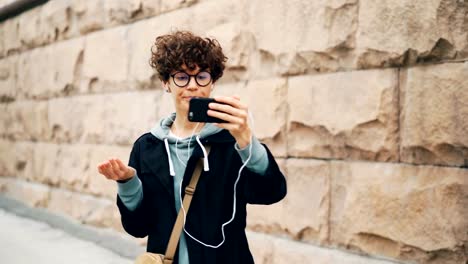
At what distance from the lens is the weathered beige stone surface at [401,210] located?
8.54 ft

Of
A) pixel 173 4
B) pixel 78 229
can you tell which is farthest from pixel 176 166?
pixel 78 229

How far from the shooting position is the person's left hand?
178cm

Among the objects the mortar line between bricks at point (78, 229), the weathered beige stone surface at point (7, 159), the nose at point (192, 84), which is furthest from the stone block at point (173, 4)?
the weathered beige stone surface at point (7, 159)

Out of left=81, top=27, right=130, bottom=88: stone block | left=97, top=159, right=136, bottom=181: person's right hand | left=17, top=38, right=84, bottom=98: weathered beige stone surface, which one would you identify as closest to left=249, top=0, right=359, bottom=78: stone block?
left=97, top=159, right=136, bottom=181: person's right hand

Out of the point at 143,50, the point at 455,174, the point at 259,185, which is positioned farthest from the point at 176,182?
the point at 143,50

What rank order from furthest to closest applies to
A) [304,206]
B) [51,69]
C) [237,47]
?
[51,69]
[237,47]
[304,206]

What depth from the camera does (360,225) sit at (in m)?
3.00

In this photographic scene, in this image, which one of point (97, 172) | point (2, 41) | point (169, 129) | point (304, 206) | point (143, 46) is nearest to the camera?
point (169, 129)

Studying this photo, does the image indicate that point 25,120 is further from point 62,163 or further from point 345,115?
point 345,115

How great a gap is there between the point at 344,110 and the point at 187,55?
1.34m

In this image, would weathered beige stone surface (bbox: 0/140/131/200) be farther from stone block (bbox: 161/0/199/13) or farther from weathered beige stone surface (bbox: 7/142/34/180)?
stone block (bbox: 161/0/199/13)

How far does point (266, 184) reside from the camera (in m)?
1.92

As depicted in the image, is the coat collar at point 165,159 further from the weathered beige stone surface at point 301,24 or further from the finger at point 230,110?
the weathered beige stone surface at point 301,24

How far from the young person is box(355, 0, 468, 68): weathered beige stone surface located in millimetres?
1136
